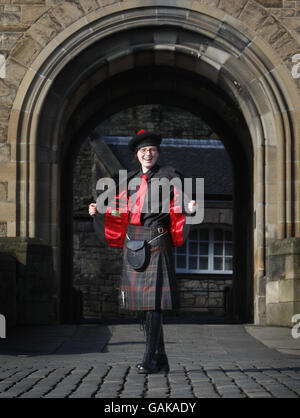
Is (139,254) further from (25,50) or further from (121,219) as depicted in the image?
(25,50)

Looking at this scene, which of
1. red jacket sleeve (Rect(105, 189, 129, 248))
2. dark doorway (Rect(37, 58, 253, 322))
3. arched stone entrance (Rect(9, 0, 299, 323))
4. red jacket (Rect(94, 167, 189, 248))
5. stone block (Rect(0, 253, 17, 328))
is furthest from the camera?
dark doorway (Rect(37, 58, 253, 322))

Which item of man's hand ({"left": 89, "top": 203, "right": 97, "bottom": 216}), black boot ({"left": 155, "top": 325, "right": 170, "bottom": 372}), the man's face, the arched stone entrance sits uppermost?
the arched stone entrance

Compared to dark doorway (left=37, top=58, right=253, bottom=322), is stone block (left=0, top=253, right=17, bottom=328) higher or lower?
lower

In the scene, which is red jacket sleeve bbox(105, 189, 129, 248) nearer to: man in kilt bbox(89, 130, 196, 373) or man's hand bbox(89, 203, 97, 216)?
man in kilt bbox(89, 130, 196, 373)

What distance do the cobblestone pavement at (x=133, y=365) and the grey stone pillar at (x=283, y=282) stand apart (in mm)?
586

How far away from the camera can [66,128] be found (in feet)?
43.9

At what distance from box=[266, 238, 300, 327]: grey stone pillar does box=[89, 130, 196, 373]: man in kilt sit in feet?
16.3

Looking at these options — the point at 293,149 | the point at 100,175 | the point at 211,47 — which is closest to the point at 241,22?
the point at 211,47

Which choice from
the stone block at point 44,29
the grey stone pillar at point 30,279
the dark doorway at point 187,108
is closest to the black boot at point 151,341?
the grey stone pillar at point 30,279

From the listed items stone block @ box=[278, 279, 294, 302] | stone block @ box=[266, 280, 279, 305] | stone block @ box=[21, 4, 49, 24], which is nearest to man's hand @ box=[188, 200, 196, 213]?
stone block @ box=[278, 279, 294, 302]

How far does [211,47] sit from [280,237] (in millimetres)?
2825

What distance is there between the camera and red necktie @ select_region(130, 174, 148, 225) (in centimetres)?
635

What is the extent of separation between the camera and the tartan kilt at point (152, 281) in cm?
627

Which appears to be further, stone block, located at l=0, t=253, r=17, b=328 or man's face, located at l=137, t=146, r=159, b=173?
stone block, located at l=0, t=253, r=17, b=328
